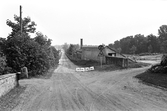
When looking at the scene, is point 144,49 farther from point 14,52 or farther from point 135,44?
point 14,52

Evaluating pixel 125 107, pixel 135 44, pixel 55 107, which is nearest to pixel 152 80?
pixel 125 107

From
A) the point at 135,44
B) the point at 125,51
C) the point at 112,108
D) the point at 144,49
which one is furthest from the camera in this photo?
the point at 125,51

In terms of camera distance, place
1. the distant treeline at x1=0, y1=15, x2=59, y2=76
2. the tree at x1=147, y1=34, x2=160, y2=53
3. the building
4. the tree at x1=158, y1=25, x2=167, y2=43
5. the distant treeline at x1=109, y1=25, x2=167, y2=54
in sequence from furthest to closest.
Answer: the tree at x1=158, y1=25, x2=167, y2=43, the tree at x1=147, y1=34, x2=160, y2=53, the distant treeline at x1=109, y1=25, x2=167, y2=54, the building, the distant treeline at x1=0, y1=15, x2=59, y2=76

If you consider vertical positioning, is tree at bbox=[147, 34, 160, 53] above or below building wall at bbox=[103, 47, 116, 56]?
above

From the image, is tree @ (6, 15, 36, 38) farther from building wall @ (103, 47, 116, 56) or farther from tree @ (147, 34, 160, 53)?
tree @ (147, 34, 160, 53)

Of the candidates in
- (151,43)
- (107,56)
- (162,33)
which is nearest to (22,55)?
(107,56)

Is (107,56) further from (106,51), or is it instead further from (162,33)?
(162,33)

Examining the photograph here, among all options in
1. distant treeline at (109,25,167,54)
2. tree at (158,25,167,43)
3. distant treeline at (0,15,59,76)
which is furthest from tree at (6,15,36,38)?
tree at (158,25,167,43)

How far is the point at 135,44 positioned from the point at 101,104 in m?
86.8

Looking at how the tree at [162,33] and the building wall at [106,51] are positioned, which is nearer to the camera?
the building wall at [106,51]

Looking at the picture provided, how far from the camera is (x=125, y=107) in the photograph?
228 inches

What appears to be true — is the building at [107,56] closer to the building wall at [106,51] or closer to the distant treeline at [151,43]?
the building wall at [106,51]

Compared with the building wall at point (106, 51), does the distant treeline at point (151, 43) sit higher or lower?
higher

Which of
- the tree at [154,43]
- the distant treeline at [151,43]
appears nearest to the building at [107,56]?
the distant treeline at [151,43]
